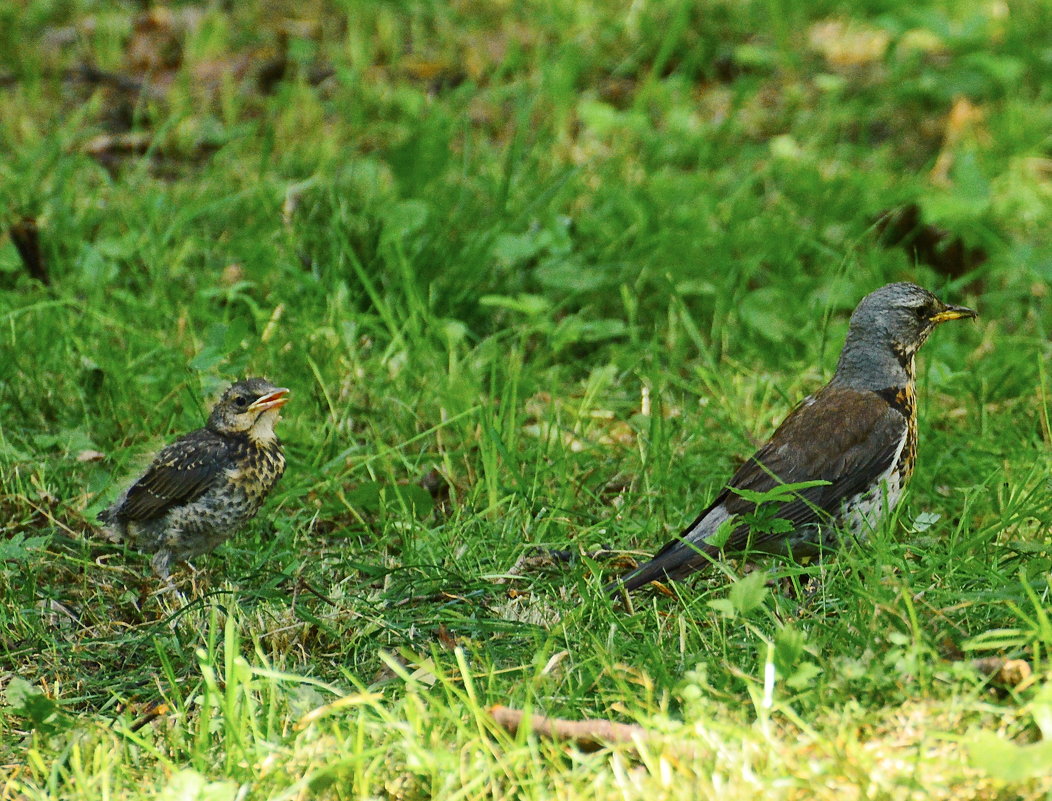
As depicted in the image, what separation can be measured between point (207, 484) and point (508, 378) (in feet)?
4.27

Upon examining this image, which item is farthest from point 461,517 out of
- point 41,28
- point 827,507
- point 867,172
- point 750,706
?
point 41,28

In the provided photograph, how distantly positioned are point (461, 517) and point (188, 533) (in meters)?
0.87

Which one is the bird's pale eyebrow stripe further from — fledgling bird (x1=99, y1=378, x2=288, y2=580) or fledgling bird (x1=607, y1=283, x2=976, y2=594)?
fledgling bird (x1=99, y1=378, x2=288, y2=580)

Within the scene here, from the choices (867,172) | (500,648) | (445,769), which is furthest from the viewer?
(867,172)

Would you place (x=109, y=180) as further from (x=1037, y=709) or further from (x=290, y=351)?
(x=1037, y=709)

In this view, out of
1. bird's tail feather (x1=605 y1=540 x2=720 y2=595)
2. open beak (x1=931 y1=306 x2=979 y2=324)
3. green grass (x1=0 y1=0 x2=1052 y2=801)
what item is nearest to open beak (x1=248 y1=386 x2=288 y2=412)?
green grass (x1=0 y1=0 x2=1052 y2=801)

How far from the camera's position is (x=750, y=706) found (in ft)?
11.1

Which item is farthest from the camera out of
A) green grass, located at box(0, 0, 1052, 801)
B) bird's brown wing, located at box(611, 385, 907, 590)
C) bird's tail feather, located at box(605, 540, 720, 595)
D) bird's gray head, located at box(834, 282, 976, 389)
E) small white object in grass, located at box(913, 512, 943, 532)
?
bird's gray head, located at box(834, 282, 976, 389)

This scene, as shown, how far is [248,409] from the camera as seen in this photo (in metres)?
4.69

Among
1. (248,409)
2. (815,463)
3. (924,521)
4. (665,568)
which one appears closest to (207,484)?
(248,409)

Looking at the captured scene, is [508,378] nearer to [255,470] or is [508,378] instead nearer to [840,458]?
[255,470]

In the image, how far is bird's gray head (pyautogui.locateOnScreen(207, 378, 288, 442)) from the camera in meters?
4.69

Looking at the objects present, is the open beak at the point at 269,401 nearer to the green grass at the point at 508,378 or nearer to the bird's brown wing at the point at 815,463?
the green grass at the point at 508,378

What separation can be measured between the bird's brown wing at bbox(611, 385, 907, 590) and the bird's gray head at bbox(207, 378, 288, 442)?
1.40m
